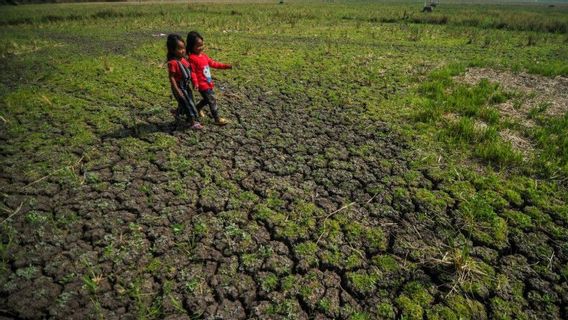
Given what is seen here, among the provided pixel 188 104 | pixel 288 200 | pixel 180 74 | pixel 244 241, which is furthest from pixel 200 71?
pixel 244 241

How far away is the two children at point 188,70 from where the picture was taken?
4.94 metres

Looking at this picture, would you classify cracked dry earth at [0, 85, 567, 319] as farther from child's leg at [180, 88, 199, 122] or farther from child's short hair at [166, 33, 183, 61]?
child's short hair at [166, 33, 183, 61]

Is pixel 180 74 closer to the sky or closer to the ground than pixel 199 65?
closer to the ground

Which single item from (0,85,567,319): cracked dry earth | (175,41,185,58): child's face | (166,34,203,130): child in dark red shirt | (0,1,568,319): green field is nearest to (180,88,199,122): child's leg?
(166,34,203,130): child in dark red shirt

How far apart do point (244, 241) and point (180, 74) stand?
10.3 feet

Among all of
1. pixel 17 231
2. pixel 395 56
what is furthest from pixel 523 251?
pixel 395 56

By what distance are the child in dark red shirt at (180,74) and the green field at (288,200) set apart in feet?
1.62

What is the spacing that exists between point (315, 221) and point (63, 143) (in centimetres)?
438

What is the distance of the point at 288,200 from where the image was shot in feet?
13.3

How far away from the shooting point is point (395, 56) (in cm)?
1104

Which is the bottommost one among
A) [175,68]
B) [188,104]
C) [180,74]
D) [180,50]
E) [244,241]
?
[244,241]

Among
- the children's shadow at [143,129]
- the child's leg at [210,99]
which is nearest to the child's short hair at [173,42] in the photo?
the child's leg at [210,99]

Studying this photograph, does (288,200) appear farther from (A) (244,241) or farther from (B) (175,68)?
(B) (175,68)

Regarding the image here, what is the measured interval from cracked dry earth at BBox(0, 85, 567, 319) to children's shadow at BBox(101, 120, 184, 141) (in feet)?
1.11
